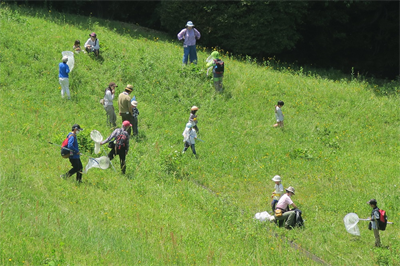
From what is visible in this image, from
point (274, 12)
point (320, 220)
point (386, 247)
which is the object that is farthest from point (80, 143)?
point (274, 12)

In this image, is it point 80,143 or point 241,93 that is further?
point 241,93

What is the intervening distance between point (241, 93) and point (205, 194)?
24.9ft

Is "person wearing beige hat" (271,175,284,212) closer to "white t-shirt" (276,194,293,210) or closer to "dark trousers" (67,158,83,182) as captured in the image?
"white t-shirt" (276,194,293,210)

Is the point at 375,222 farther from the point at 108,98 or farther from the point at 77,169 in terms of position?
the point at 108,98

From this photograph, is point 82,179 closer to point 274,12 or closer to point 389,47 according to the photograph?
point 274,12

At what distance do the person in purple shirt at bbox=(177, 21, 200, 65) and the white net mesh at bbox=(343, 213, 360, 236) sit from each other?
11.8 meters

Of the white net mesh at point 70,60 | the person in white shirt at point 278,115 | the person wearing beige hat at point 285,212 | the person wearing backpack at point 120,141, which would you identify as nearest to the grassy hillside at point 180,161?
the person wearing beige hat at point 285,212

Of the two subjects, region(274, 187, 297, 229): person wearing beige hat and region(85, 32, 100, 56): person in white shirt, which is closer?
region(274, 187, 297, 229): person wearing beige hat

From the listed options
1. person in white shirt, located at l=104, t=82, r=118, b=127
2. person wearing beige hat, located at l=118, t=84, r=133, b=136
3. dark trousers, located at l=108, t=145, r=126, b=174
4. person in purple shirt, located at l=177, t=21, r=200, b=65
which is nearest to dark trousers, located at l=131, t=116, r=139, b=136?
person wearing beige hat, located at l=118, t=84, r=133, b=136

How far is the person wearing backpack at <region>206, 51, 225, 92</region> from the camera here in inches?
730

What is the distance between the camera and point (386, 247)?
35.2 ft

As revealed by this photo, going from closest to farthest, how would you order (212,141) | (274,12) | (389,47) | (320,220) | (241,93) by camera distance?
1. (320,220)
2. (212,141)
3. (241,93)
4. (274,12)
5. (389,47)

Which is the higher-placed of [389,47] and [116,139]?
[389,47]

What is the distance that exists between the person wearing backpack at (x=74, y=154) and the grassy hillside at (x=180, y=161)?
0.70ft
